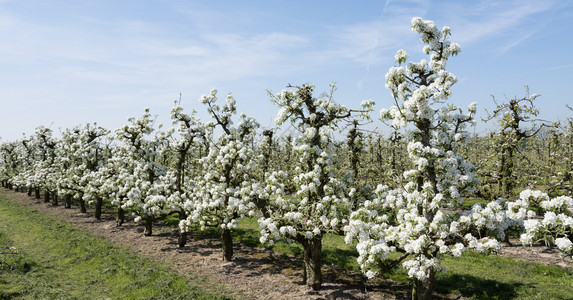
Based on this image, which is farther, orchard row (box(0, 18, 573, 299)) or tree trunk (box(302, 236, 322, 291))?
tree trunk (box(302, 236, 322, 291))

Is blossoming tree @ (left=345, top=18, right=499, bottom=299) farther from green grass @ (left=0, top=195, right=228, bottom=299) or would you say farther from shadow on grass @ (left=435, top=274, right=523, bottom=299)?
green grass @ (left=0, top=195, right=228, bottom=299)

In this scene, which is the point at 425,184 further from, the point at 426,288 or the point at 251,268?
the point at 251,268

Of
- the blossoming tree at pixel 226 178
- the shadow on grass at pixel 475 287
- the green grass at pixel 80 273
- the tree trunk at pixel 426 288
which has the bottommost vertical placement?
the green grass at pixel 80 273

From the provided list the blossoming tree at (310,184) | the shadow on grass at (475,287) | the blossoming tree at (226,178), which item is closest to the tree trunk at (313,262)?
the blossoming tree at (310,184)

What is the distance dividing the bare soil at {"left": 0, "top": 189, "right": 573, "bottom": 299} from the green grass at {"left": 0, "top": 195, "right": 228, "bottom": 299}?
1387 millimetres

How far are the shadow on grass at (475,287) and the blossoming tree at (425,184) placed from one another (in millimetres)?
3736

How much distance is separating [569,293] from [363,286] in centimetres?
963

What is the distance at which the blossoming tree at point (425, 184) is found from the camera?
36.9 feet

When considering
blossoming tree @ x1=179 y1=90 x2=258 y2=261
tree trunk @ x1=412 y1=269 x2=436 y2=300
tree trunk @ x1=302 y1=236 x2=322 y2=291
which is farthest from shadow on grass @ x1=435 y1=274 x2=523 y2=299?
blossoming tree @ x1=179 y1=90 x2=258 y2=261

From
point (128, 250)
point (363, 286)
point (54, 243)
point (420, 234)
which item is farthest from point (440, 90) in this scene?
point (54, 243)

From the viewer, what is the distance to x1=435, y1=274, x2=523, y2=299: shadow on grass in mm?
15086

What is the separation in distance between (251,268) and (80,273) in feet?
35.3

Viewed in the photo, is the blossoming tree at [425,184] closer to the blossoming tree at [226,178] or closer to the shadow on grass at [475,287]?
the shadow on grass at [475,287]

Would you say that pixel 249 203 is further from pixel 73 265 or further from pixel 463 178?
Result: pixel 73 265
